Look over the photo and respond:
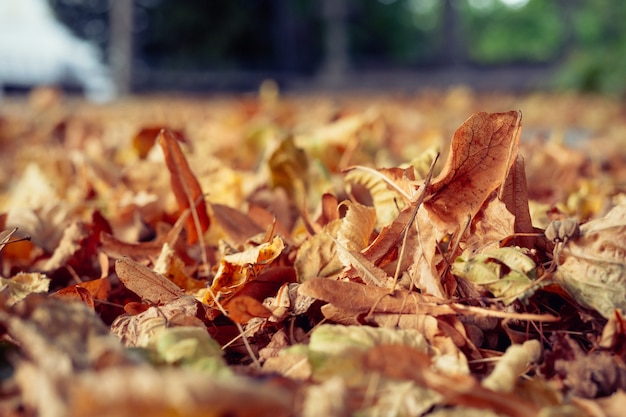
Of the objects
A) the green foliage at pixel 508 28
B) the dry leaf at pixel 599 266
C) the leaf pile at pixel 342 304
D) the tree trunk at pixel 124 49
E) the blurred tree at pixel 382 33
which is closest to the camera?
the leaf pile at pixel 342 304

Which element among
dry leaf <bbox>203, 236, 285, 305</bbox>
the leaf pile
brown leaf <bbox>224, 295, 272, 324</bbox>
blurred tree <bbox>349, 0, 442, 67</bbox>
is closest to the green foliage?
blurred tree <bbox>349, 0, 442, 67</bbox>

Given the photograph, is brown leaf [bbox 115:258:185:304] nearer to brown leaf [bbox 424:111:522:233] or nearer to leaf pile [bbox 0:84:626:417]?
leaf pile [bbox 0:84:626:417]

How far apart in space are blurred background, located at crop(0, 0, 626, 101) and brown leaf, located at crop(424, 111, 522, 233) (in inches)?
319

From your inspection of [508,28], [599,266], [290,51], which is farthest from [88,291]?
[508,28]

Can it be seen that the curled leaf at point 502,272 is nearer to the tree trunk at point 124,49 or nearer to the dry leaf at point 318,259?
the dry leaf at point 318,259

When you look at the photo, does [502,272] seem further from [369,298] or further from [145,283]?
[145,283]

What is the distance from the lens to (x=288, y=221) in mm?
1260

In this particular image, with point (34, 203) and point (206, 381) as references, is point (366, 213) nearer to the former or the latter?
point (206, 381)

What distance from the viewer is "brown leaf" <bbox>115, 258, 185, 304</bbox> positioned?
0.80 meters

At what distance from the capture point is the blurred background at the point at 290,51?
403 inches

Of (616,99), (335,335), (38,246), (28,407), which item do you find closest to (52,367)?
(28,407)

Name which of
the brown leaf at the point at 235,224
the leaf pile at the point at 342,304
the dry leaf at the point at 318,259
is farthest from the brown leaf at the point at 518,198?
the brown leaf at the point at 235,224

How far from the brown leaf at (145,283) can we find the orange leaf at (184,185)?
0.83 feet

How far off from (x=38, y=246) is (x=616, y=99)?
8.21 m
